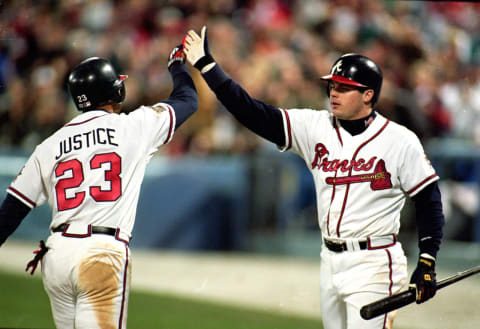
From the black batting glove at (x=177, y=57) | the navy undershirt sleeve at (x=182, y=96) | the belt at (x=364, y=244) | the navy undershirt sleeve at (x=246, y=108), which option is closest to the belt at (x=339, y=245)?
the belt at (x=364, y=244)

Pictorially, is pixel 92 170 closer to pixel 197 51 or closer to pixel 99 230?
pixel 99 230

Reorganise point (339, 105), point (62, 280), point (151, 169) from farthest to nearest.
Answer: point (151, 169) → point (339, 105) → point (62, 280)

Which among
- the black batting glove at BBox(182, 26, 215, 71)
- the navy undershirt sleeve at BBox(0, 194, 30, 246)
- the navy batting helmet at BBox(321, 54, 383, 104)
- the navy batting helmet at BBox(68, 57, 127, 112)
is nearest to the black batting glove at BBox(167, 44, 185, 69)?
the black batting glove at BBox(182, 26, 215, 71)

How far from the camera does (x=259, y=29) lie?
10672 mm

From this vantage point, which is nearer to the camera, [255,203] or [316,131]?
[316,131]

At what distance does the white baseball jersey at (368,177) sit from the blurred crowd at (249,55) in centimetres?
383

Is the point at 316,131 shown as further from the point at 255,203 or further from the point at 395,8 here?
the point at 395,8

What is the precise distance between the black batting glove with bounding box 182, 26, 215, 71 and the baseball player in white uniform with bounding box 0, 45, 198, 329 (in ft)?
1.41

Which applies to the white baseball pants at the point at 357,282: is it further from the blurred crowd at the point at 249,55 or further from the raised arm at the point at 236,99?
the blurred crowd at the point at 249,55

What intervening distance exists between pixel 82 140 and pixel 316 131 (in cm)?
126

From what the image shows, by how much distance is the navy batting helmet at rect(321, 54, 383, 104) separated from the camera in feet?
12.3

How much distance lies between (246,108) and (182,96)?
40cm

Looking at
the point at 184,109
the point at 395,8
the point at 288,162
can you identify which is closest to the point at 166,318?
the point at 184,109

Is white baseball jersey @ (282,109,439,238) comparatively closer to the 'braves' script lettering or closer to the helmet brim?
the 'braves' script lettering
